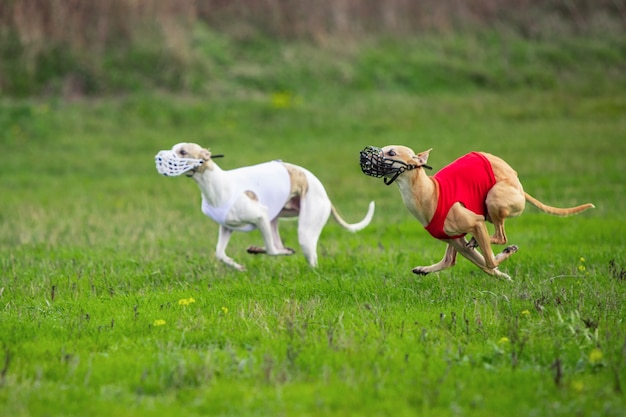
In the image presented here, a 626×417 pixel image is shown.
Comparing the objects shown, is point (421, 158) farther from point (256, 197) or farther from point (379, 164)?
point (256, 197)

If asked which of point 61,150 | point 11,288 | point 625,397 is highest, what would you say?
point 625,397

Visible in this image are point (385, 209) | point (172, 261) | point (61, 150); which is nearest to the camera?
point (172, 261)

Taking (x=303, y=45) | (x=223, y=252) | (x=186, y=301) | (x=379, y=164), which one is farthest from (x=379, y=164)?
(x=303, y=45)

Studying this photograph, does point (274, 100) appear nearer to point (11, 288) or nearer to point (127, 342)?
point (11, 288)

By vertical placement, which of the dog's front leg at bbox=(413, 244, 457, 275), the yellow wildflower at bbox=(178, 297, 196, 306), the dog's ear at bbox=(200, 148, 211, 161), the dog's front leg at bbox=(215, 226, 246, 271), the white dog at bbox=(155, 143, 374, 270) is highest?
the dog's ear at bbox=(200, 148, 211, 161)

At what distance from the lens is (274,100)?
22672mm

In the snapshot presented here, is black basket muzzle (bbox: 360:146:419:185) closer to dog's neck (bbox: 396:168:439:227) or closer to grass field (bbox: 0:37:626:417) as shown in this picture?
dog's neck (bbox: 396:168:439:227)

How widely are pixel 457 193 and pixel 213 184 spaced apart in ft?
8.10

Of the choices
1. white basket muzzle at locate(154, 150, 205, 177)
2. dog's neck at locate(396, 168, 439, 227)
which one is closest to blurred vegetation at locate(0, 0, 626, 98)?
white basket muzzle at locate(154, 150, 205, 177)

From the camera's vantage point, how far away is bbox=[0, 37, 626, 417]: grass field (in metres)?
4.99

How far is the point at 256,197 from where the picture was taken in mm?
8672

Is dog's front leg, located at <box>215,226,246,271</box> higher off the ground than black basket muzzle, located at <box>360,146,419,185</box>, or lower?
lower

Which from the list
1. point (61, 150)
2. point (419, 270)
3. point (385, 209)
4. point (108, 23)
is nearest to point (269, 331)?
point (419, 270)

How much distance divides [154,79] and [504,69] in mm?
11245
